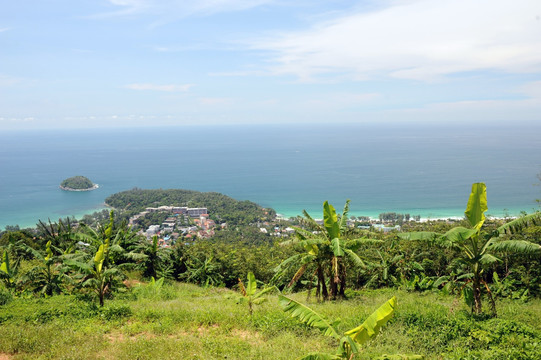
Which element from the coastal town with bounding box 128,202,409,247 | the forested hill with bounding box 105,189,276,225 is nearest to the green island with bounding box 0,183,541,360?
the coastal town with bounding box 128,202,409,247

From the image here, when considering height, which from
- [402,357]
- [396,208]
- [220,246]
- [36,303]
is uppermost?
[402,357]

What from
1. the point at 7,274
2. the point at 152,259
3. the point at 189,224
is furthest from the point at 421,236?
the point at 189,224

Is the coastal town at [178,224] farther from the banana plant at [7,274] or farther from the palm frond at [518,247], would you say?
the palm frond at [518,247]

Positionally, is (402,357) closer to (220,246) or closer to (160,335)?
(160,335)

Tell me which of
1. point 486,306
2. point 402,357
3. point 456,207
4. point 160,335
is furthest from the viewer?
point 456,207

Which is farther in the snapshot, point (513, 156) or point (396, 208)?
point (513, 156)

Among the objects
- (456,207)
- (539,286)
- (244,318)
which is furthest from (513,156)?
(244,318)

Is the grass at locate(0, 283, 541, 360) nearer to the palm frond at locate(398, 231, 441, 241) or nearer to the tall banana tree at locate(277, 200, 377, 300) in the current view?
the tall banana tree at locate(277, 200, 377, 300)

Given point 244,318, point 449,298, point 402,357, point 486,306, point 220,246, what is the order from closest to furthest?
point 402,357 < point 244,318 < point 486,306 < point 449,298 < point 220,246
